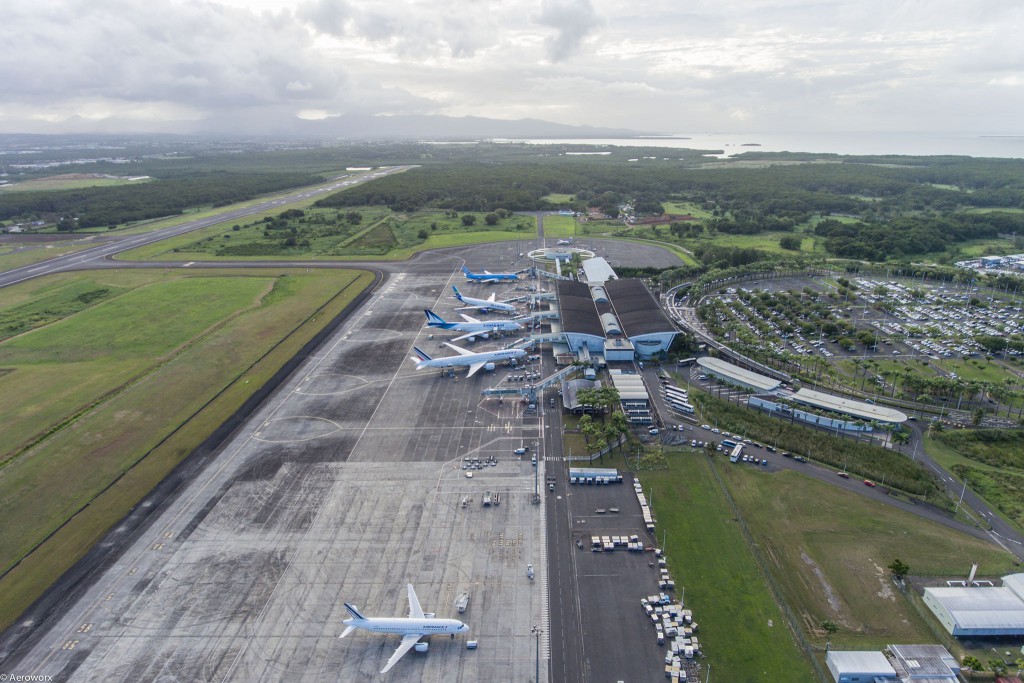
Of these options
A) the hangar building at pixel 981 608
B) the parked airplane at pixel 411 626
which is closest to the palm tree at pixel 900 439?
the hangar building at pixel 981 608

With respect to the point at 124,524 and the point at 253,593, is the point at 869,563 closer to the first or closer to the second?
the point at 253,593

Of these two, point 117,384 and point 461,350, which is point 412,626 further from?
point 117,384

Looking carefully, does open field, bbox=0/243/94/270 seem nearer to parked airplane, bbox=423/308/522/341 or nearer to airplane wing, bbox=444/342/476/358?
parked airplane, bbox=423/308/522/341

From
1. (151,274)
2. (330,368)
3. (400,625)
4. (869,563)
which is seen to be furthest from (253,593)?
(151,274)

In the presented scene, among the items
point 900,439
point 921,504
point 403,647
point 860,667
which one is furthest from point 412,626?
point 900,439

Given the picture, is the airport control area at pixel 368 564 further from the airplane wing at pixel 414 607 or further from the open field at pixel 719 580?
the open field at pixel 719 580

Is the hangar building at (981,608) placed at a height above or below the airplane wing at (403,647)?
above
